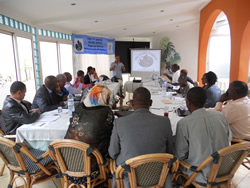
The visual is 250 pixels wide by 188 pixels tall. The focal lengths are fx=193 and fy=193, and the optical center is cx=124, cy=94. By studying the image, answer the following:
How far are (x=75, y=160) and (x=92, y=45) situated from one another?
841 cm

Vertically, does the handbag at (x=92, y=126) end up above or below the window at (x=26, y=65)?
below

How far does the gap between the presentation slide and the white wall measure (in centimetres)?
103

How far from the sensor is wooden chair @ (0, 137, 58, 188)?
1600mm

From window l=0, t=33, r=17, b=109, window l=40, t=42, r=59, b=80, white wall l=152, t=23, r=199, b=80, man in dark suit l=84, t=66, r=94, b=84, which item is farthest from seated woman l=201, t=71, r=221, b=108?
white wall l=152, t=23, r=199, b=80

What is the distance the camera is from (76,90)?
4.60 meters

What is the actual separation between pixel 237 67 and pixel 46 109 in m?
3.65

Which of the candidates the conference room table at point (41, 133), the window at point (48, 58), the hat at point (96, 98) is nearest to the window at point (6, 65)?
the window at point (48, 58)

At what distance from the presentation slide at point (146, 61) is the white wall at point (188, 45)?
1026 mm

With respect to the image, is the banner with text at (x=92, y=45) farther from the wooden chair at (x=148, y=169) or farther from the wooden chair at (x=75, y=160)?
the wooden chair at (x=148, y=169)

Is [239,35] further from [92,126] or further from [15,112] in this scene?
[15,112]

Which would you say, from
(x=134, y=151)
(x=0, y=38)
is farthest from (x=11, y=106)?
(x=0, y=38)

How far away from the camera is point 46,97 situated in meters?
2.89

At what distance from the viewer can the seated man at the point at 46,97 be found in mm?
2820

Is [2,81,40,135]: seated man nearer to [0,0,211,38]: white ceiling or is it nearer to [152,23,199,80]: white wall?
[0,0,211,38]: white ceiling
